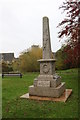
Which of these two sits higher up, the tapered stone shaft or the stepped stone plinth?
the tapered stone shaft

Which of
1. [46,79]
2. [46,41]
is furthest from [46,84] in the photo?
[46,41]

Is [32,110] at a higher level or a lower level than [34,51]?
lower

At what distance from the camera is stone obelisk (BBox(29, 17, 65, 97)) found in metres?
8.12

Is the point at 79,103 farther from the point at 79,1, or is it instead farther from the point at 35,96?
the point at 79,1

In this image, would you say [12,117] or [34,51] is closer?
[12,117]

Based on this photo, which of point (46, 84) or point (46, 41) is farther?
point (46, 41)

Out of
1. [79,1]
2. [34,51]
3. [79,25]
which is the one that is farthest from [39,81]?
[34,51]

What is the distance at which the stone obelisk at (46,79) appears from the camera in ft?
26.6

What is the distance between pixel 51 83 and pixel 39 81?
2.16 ft

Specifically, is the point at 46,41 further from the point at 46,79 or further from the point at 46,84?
the point at 46,84

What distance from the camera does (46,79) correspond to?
8570 millimetres

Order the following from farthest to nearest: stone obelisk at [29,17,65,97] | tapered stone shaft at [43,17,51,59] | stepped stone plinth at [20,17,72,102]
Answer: tapered stone shaft at [43,17,51,59]
stone obelisk at [29,17,65,97]
stepped stone plinth at [20,17,72,102]

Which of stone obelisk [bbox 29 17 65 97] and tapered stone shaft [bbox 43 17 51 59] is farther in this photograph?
tapered stone shaft [bbox 43 17 51 59]

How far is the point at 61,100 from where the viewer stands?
7.32 m
